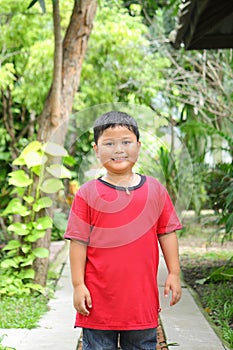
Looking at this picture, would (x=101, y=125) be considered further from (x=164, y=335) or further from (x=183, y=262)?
(x=183, y=262)

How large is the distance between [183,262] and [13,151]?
98.2 inches

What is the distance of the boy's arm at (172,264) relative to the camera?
2758 mm

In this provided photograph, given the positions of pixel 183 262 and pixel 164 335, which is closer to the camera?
pixel 164 335

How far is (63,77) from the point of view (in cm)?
598

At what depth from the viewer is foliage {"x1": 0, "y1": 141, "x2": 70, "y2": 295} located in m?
5.65

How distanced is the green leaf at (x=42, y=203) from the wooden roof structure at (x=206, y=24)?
185 cm

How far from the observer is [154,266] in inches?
107

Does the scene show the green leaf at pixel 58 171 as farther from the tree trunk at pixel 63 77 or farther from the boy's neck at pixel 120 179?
the boy's neck at pixel 120 179

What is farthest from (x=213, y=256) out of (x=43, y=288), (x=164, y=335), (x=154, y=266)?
(x=154, y=266)

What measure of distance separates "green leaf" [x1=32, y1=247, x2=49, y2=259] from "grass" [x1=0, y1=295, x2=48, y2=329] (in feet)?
1.08

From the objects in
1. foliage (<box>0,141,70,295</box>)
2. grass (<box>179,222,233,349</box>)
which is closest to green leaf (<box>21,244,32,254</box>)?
foliage (<box>0,141,70,295</box>)

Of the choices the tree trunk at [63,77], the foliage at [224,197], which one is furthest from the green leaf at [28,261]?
the foliage at [224,197]

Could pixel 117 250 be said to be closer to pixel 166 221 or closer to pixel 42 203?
pixel 166 221

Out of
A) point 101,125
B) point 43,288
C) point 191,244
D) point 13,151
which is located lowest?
point 191,244
